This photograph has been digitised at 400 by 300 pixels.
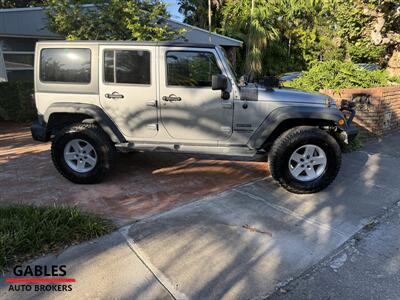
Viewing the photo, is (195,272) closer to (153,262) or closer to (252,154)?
(153,262)

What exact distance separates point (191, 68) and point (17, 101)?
768 centimetres

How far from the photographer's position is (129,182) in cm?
485

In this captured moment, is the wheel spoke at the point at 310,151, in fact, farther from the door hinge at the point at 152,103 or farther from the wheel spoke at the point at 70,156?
the wheel spoke at the point at 70,156

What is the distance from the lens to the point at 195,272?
281 cm

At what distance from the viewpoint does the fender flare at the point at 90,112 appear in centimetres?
451

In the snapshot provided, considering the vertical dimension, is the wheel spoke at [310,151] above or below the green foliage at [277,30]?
below

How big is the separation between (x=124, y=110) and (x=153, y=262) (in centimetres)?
227

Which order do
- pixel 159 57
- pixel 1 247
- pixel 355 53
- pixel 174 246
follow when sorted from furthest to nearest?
pixel 355 53 → pixel 159 57 → pixel 174 246 → pixel 1 247

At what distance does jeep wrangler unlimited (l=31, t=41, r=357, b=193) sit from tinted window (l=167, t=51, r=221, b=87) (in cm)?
1

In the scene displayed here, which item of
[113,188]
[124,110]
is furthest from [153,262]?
[124,110]

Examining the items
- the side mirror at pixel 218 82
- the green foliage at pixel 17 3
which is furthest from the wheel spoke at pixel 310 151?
the green foliage at pixel 17 3

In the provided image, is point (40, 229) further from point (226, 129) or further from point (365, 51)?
point (365, 51)

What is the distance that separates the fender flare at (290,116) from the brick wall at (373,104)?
298 centimetres

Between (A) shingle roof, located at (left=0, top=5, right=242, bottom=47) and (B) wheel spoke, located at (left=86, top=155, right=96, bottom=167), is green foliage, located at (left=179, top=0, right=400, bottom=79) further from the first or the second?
(B) wheel spoke, located at (left=86, top=155, right=96, bottom=167)
